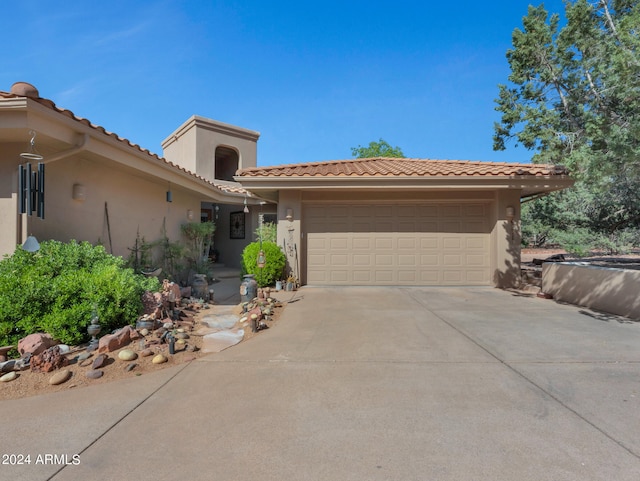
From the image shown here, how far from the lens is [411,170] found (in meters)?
8.93

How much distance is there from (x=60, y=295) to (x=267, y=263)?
15.6ft

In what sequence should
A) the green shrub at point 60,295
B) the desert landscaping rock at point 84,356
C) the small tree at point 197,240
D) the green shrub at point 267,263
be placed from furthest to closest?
the small tree at point 197,240 < the green shrub at point 267,263 < the green shrub at point 60,295 < the desert landscaping rock at point 84,356

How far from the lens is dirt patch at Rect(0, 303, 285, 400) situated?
10.5ft

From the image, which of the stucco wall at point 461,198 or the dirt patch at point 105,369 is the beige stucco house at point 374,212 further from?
the dirt patch at point 105,369

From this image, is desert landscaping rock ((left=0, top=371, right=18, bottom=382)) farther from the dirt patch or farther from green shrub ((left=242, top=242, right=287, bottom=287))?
green shrub ((left=242, top=242, right=287, bottom=287))

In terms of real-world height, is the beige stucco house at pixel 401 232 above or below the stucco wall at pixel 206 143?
below

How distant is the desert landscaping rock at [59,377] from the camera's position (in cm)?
327

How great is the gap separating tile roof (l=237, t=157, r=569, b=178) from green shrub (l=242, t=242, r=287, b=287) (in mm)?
1949

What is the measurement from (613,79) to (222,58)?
10.1 meters

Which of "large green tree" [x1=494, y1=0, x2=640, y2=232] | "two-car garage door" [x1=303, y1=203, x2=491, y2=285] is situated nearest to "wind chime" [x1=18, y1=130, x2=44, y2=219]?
"two-car garage door" [x1=303, y1=203, x2=491, y2=285]

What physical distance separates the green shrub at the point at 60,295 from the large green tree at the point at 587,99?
8054mm

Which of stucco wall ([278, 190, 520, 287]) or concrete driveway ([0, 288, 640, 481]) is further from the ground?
stucco wall ([278, 190, 520, 287])

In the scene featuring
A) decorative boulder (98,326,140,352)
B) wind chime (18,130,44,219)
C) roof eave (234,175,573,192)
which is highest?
roof eave (234,175,573,192)

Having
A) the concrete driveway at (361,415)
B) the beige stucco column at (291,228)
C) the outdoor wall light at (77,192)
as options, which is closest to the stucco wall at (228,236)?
the beige stucco column at (291,228)
